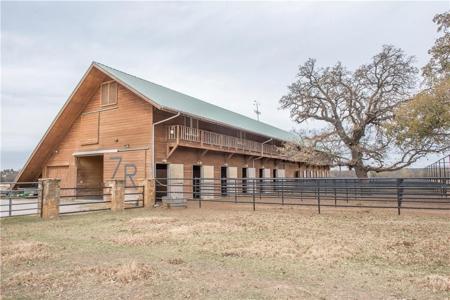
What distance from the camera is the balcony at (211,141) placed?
16062 millimetres

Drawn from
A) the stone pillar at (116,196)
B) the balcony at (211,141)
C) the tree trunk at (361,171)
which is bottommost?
the stone pillar at (116,196)

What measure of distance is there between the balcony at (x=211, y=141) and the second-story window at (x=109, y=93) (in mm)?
3757

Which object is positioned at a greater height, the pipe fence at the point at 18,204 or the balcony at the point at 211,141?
the balcony at the point at 211,141

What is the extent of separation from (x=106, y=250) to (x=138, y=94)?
10.4 metres

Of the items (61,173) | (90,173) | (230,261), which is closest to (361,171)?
(90,173)

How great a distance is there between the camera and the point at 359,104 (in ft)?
63.4

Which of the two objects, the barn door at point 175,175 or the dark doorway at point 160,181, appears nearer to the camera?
the dark doorway at point 160,181

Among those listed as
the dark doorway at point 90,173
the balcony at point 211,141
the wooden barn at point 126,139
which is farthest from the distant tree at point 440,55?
Result: the dark doorway at point 90,173

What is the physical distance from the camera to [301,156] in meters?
20.0

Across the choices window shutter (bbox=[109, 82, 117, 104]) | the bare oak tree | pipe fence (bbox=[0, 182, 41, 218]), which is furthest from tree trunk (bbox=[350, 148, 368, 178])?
pipe fence (bbox=[0, 182, 41, 218])

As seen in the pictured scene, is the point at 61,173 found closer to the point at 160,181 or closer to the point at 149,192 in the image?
the point at 160,181

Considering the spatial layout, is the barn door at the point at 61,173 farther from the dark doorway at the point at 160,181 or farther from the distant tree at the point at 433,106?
the distant tree at the point at 433,106

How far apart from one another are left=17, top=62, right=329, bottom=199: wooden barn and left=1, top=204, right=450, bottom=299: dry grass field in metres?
7.81

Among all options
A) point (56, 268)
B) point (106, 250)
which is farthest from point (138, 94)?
point (56, 268)
